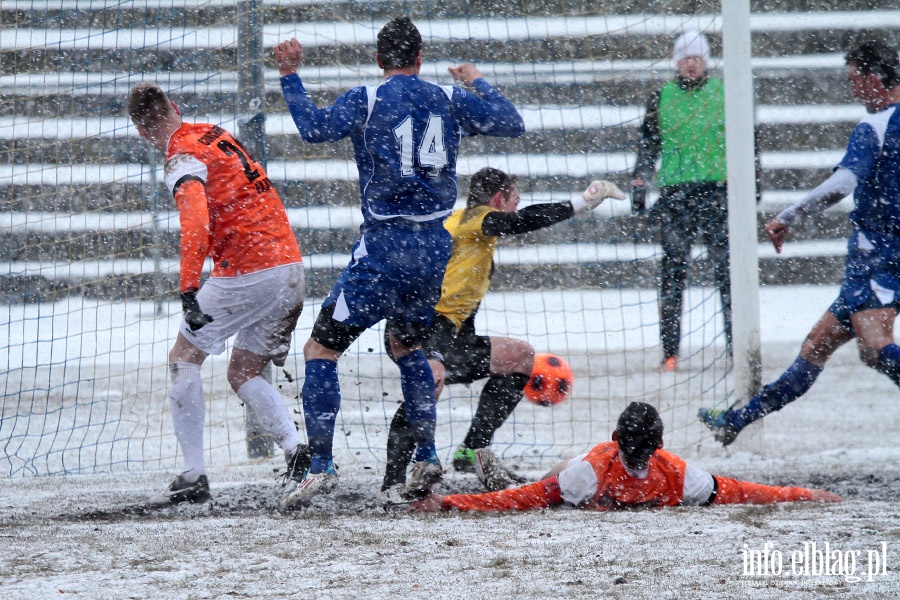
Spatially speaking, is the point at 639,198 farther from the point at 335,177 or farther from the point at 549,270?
the point at 335,177

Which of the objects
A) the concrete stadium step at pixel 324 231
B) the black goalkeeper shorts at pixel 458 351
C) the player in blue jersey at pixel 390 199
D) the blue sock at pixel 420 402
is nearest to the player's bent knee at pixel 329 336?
the player in blue jersey at pixel 390 199

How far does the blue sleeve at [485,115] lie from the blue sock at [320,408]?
3.84 feet

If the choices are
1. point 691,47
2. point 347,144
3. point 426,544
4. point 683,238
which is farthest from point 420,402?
point 347,144

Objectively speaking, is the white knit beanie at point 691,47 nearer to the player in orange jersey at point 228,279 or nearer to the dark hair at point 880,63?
the dark hair at point 880,63

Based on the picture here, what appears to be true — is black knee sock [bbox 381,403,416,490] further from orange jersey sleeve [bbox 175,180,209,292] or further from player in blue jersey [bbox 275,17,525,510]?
orange jersey sleeve [bbox 175,180,209,292]

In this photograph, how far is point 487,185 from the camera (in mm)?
4715

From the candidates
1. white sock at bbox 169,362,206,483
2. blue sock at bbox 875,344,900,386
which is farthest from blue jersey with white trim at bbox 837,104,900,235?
white sock at bbox 169,362,206,483

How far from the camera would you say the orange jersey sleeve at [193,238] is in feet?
13.0

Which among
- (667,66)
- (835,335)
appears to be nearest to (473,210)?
(835,335)

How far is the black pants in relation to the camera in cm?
665

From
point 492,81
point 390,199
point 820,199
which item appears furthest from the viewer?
point 492,81

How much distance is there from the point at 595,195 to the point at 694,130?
95.2 inches

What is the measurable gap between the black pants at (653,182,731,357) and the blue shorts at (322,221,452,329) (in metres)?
3.20

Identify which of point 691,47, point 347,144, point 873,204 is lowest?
point 873,204
